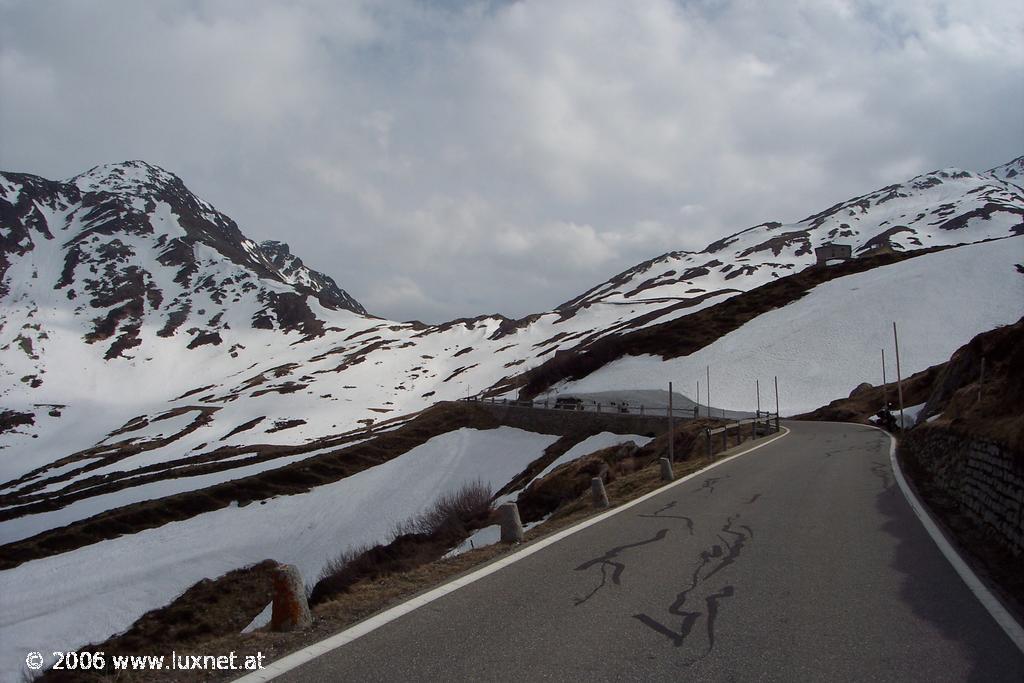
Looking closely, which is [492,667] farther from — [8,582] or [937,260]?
[937,260]

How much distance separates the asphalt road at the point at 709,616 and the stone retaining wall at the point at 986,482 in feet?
2.91

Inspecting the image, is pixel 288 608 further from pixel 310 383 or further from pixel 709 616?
pixel 310 383

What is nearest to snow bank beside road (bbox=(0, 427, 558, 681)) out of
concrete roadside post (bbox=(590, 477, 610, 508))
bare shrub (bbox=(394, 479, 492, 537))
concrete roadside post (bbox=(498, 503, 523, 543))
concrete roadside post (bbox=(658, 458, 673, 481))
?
bare shrub (bbox=(394, 479, 492, 537))

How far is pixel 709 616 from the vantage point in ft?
18.6

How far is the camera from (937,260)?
91.4 m

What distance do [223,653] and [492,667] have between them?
2.46m

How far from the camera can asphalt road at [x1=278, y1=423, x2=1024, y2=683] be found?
4.53 metres

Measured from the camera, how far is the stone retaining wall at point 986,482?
7.81 meters

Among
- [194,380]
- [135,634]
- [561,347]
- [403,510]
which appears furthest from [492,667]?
[194,380]

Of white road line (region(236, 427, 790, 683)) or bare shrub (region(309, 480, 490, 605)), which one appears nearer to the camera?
white road line (region(236, 427, 790, 683))

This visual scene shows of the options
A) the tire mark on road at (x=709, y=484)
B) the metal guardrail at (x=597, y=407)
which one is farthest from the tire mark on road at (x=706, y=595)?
the metal guardrail at (x=597, y=407)

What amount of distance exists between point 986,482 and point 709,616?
6.56 m

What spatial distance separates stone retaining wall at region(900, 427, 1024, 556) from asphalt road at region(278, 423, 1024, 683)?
89cm

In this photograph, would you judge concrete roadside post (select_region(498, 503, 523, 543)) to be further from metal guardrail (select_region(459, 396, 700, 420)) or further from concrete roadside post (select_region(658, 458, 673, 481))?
metal guardrail (select_region(459, 396, 700, 420))
